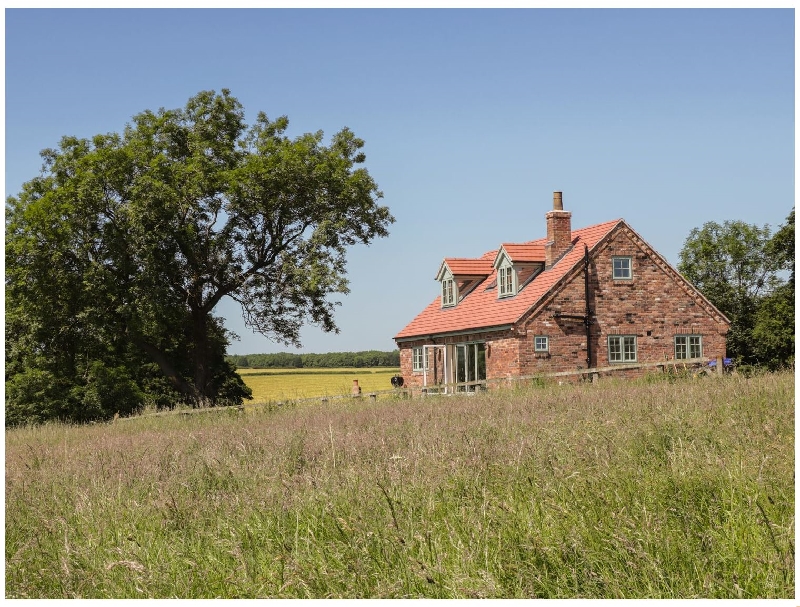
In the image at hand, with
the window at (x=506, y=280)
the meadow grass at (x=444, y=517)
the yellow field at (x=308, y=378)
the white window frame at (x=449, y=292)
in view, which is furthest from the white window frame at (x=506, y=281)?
the meadow grass at (x=444, y=517)

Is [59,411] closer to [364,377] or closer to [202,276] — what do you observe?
[202,276]

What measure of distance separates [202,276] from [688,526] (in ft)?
104

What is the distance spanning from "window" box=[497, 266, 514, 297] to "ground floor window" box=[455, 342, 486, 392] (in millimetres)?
2557

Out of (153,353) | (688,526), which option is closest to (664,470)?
(688,526)

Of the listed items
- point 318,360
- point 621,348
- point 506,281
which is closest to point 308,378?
point 318,360

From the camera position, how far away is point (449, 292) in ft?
132

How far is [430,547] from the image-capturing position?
16.2 ft

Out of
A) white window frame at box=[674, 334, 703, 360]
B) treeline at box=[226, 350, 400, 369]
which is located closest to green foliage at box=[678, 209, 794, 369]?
white window frame at box=[674, 334, 703, 360]

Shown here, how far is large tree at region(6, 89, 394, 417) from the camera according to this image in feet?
109

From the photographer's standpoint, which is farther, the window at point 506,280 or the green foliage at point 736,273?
the green foliage at point 736,273

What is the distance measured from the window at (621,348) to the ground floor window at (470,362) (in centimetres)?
515

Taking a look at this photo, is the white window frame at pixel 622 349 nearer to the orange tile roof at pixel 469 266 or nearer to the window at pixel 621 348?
the window at pixel 621 348

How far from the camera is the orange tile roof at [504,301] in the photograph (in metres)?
33.7

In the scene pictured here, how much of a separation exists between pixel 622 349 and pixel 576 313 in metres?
2.63
